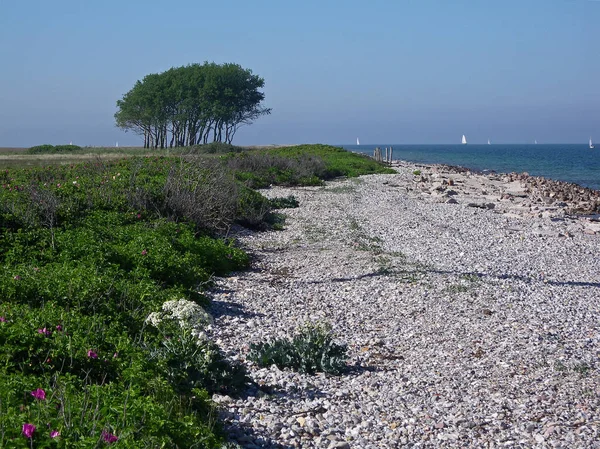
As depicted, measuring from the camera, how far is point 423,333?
7.51 m

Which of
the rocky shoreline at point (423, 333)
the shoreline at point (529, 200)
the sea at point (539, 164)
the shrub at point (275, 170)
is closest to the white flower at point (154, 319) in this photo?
the rocky shoreline at point (423, 333)

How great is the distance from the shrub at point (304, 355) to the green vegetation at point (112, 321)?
0.02 meters

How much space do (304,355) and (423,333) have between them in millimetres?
1882

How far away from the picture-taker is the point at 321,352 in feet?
20.5

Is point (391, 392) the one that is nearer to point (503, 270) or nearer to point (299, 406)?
point (299, 406)

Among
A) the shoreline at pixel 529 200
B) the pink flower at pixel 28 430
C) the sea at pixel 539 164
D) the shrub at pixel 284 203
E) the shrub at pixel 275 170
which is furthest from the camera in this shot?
the sea at pixel 539 164

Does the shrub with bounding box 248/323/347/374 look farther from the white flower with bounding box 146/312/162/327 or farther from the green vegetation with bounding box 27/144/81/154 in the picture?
the green vegetation with bounding box 27/144/81/154

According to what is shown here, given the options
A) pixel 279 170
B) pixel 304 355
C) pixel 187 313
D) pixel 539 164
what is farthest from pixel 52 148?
pixel 304 355

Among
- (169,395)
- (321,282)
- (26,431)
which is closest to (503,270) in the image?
(321,282)

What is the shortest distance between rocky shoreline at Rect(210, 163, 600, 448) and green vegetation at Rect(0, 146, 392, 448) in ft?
1.28

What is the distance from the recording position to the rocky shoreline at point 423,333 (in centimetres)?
500

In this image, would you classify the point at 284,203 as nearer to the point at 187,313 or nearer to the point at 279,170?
the point at 279,170

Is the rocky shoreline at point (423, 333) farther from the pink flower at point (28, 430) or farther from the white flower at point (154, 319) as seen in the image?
the pink flower at point (28, 430)

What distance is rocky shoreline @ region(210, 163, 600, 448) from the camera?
500 cm
